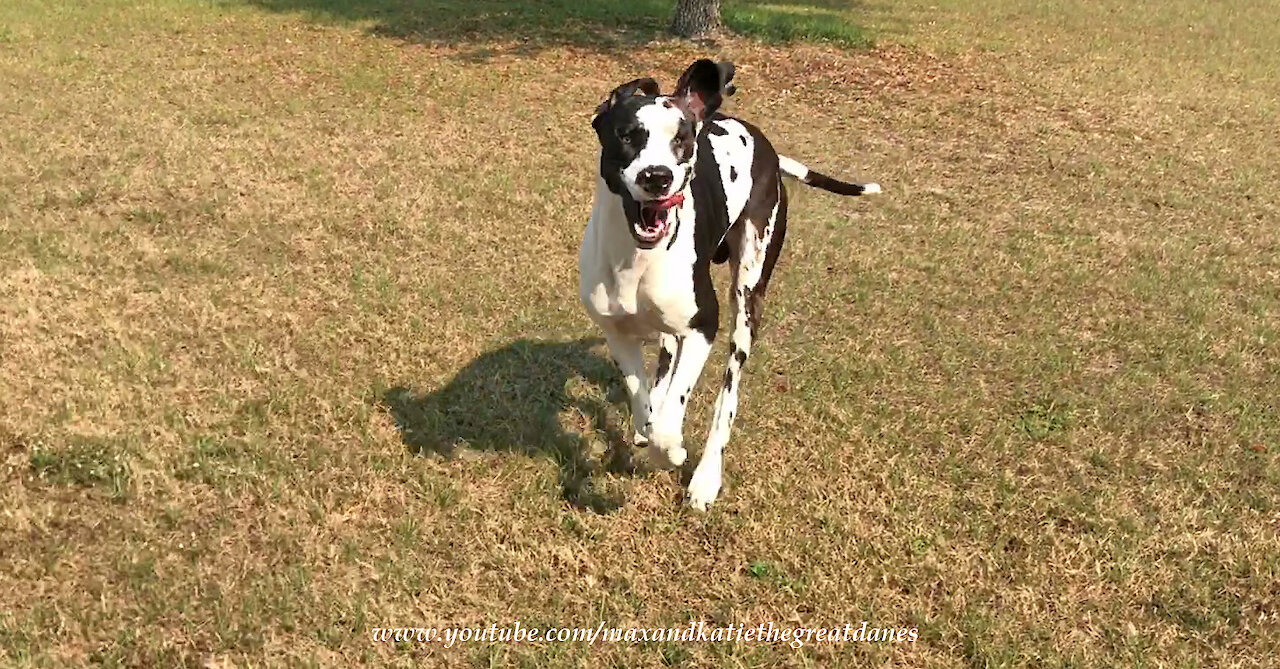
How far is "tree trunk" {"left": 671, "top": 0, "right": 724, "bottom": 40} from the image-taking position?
54.5 feet

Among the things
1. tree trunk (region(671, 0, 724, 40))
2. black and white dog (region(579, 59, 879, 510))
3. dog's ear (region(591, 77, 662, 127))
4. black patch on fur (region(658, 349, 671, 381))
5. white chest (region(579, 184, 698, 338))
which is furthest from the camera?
tree trunk (region(671, 0, 724, 40))

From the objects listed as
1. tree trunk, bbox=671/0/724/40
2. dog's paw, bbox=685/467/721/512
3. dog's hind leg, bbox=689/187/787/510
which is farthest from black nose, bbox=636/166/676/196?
tree trunk, bbox=671/0/724/40

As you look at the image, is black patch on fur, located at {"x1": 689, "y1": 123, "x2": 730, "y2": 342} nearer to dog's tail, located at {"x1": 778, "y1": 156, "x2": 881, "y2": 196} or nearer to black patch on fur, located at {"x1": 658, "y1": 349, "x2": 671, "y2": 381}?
black patch on fur, located at {"x1": 658, "y1": 349, "x2": 671, "y2": 381}

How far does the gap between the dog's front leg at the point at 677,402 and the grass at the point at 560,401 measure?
1.36 ft

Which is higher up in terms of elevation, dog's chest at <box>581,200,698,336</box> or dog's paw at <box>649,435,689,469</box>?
dog's chest at <box>581,200,698,336</box>

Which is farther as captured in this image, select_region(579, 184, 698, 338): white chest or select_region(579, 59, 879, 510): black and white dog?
select_region(579, 184, 698, 338): white chest

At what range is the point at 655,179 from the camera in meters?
3.83

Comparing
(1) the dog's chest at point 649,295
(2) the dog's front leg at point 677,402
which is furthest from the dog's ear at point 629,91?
(2) the dog's front leg at point 677,402

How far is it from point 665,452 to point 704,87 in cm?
164

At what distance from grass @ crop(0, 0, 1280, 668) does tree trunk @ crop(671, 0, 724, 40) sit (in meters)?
5.06

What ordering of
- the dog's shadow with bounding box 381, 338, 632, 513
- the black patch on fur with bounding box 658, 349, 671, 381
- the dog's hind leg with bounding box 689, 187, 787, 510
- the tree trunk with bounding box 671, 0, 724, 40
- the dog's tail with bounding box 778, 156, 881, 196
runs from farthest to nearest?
the tree trunk with bounding box 671, 0, 724, 40
the dog's tail with bounding box 778, 156, 881, 196
the dog's shadow with bounding box 381, 338, 632, 513
the dog's hind leg with bounding box 689, 187, 787, 510
the black patch on fur with bounding box 658, 349, 671, 381

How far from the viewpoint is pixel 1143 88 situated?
14445 mm

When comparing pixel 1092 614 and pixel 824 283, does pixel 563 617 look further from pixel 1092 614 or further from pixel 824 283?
pixel 824 283

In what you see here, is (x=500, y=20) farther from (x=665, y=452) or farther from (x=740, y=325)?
(x=665, y=452)
